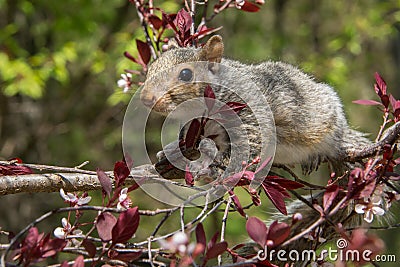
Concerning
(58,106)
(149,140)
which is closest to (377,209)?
(149,140)

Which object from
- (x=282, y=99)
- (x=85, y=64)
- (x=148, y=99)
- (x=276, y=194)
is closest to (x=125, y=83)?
(x=148, y=99)

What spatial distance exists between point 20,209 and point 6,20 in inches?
49.7

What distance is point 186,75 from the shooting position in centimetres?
149

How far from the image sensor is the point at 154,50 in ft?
5.52

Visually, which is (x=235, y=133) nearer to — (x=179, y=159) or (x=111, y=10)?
(x=179, y=159)

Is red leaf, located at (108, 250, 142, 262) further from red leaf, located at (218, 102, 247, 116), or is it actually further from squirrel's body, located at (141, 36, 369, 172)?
squirrel's body, located at (141, 36, 369, 172)

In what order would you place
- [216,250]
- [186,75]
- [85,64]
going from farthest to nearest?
[85,64] → [186,75] → [216,250]

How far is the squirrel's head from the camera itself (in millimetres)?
1406

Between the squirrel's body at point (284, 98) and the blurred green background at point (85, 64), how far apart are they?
108cm

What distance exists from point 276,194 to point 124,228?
0.31 meters

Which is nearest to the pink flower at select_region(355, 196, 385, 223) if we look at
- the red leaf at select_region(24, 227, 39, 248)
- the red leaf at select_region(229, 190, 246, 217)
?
the red leaf at select_region(229, 190, 246, 217)

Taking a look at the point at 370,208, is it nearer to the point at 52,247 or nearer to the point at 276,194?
the point at 276,194

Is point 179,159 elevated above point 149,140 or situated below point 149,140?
above

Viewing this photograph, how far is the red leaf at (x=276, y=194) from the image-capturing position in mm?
988
